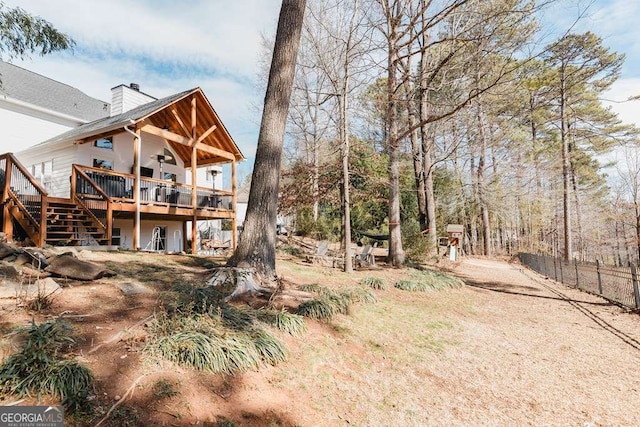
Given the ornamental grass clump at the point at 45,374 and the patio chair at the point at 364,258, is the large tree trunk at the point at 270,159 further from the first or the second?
the patio chair at the point at 364,258

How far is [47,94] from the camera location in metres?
17.4

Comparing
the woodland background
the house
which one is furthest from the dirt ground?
the woodland background

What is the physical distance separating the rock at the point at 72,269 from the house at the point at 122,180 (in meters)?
4.41

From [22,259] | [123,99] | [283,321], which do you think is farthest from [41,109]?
[283,321]

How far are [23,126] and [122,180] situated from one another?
8567mm

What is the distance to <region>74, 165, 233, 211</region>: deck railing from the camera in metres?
10.8

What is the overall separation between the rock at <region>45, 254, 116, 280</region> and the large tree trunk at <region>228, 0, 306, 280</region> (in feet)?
6.30

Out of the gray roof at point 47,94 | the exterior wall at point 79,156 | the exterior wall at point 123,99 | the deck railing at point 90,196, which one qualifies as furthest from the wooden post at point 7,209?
the gray roof at point 47,94

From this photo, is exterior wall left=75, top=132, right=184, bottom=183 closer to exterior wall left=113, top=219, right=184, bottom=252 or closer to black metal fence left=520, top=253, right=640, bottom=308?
exterior wall left=113, top=219, right=184, bottom=252

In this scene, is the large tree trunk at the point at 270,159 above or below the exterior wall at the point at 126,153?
below

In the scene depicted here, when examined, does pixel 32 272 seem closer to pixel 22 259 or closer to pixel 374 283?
pixel 22 259

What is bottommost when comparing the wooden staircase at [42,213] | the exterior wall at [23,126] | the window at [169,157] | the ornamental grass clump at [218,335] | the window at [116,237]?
the ornamental grass clump at [218,335]

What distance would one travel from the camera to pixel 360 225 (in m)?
22.7

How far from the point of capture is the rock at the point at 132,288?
14.0 feet
